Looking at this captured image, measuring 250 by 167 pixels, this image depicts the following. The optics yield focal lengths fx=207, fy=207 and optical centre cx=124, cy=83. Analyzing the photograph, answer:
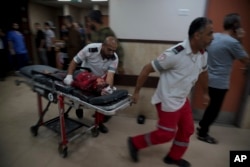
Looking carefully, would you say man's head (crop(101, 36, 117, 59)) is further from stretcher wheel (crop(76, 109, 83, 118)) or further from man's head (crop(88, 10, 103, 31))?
stretcher wheel (crop(76, 109, 83, 118))

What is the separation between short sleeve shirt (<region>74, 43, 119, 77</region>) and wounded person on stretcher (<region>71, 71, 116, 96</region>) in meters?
0.38

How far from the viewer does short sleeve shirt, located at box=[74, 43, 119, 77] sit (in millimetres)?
2229

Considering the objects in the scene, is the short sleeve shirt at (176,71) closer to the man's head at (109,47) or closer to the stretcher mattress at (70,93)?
the stretcher mattress at (70,93)

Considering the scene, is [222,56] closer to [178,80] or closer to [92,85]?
[178,80]

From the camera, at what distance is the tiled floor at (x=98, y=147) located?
1.96m

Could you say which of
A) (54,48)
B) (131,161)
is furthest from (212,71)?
(54,48)

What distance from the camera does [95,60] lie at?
229 centimetres

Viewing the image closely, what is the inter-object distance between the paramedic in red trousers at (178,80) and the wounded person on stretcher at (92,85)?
0.26 metres

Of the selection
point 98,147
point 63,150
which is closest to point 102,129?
point 98,147

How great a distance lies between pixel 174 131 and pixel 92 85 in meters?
0.81

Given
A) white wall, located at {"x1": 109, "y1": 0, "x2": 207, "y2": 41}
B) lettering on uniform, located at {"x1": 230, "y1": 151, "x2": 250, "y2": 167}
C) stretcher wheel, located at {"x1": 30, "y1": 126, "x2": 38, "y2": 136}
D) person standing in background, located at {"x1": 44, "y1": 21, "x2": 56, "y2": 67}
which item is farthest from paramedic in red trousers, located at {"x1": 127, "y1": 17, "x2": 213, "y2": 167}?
person standing in background, located at {"x1": 44, "y1": 21, "x2": 56, "y2": 67}

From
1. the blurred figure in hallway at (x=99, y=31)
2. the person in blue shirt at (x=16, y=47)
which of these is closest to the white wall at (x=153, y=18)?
the blurred figure in hallway at (x=99, y=31)

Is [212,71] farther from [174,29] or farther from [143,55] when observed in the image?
[143,55]

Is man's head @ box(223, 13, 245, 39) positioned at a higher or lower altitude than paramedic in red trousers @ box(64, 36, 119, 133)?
higher
